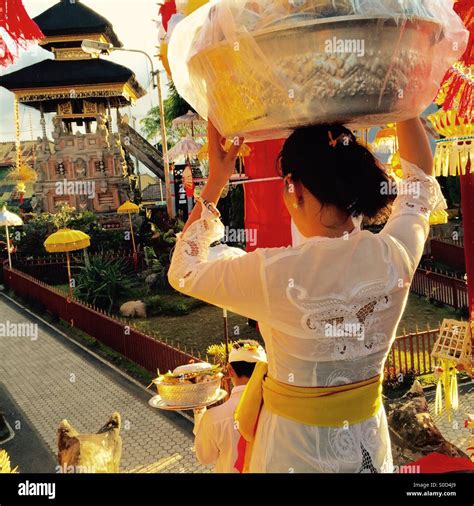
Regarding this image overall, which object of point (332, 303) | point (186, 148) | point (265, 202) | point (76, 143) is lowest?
point (332, 303)

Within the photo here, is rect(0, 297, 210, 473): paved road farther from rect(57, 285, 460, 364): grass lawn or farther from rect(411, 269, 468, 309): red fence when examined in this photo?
rect(411, 269, 468, 309): red fence

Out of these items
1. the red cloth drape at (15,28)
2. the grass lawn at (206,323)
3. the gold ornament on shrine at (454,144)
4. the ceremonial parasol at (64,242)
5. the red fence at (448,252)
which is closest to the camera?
the red cloth drape at (15,28)

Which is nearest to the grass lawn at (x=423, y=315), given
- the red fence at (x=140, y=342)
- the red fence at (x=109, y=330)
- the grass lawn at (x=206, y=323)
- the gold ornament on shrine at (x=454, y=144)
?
the grass lawn at (x=206, y=323)

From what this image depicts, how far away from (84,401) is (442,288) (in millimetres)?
8014

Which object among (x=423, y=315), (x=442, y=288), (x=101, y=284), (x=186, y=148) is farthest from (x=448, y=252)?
(x=101, y=284)

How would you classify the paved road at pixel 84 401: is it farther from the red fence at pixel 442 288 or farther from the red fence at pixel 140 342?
the red fence at pixel 442 288

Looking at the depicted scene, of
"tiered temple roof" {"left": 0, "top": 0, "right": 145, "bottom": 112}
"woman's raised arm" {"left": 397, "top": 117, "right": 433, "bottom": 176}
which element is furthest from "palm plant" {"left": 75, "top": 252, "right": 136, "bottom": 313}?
"woman's raised arm" {"left": 397, "top": 117, "right": 433, "bottom": 176}

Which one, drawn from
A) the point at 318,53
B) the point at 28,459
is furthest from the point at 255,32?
the point at 28,459

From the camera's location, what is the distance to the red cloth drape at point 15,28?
2.19 meters

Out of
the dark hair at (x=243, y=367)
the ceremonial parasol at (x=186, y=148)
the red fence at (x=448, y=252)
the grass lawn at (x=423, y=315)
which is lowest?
the grass lawn at (x=423, y=315)

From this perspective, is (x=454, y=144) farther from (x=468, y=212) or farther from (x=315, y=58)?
(x=315, y=58)

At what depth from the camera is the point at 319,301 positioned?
1.46 m

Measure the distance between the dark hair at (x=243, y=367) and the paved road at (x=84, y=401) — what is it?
3.22 meters

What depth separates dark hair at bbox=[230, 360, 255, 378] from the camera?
2686 mm
